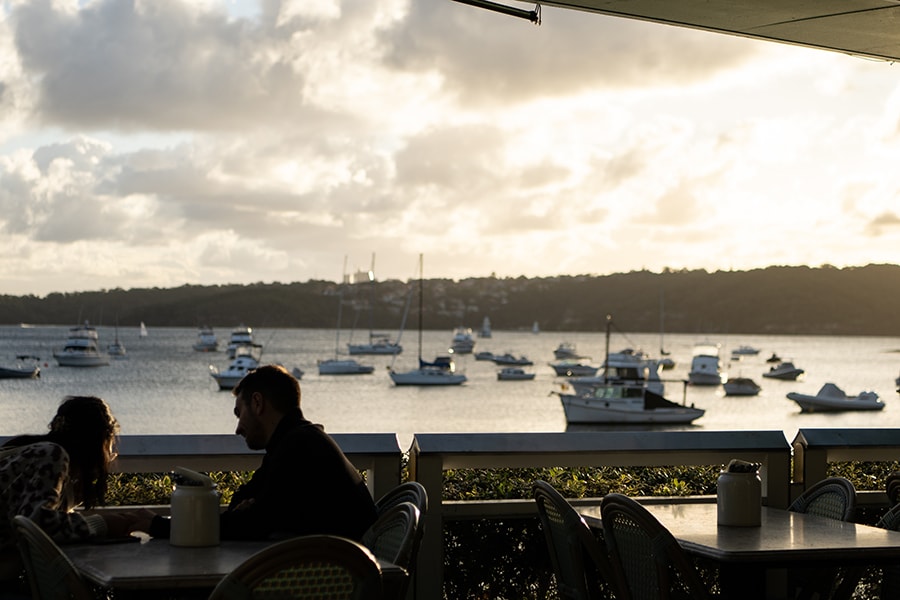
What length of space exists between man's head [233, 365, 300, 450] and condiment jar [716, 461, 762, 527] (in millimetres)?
1804

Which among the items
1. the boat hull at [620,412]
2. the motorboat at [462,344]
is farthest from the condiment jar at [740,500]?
the motorboat at [462,344]

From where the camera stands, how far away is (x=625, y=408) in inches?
2576

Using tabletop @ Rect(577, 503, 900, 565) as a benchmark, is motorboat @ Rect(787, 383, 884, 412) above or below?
below

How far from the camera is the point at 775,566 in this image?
4516 millimetres

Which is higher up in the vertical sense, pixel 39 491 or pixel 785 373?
pixel 39 491

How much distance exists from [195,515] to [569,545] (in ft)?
4.90

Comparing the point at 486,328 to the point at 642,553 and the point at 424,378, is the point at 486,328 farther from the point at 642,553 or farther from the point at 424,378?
the point at 642,553

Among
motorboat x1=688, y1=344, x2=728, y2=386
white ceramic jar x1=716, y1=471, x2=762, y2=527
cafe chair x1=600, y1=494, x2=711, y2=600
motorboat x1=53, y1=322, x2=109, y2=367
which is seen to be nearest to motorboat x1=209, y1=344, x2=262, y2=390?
motorboat x1=53, y1=322, x2=109, y2=367

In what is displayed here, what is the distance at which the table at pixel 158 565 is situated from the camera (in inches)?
147

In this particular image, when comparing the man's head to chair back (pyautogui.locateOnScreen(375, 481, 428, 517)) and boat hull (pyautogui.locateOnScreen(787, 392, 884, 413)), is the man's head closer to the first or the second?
chair back (pyautogui.locateOnScreen(375, 481, 428, 517))

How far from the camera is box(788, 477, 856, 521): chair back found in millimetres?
5391

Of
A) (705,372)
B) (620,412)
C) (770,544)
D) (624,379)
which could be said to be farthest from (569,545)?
(705,372)

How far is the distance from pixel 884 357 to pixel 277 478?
191697mm

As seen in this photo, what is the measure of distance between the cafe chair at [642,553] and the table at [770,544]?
0.58ft
